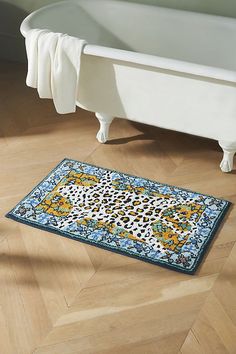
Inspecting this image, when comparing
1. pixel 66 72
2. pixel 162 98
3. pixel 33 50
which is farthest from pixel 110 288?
pixel 33 50

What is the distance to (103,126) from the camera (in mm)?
2971

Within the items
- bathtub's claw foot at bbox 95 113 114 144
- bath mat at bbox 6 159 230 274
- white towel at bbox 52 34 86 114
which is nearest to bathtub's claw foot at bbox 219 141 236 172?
bath mat at bbox 6 159 230 274

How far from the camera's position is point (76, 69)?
2658 mm

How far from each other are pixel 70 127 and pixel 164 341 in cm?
166

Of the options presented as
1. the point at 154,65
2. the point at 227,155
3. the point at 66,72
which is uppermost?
the point at 154,65

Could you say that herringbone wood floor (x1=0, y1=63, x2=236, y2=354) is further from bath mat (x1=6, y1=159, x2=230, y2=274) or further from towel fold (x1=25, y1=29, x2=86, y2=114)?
towel fold (x1=25, y1=29, x2=86, y2=114)

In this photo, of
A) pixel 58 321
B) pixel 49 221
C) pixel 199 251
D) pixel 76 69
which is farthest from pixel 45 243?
pixel 76 69

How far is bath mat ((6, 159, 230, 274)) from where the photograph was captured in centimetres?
226

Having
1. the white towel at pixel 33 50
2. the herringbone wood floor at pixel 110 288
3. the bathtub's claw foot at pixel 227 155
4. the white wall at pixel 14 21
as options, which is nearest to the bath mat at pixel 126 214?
the herringbone wood floor at pixel 110 288

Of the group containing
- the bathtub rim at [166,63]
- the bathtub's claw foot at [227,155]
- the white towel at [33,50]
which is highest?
the bathtub rim at [166,63]

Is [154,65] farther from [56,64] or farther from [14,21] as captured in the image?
[14,21]

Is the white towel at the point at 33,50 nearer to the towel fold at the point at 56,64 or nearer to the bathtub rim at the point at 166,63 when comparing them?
the towel fold at the point at 56,64

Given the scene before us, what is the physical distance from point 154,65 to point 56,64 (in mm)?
501

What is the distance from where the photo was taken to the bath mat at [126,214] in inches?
89.1
